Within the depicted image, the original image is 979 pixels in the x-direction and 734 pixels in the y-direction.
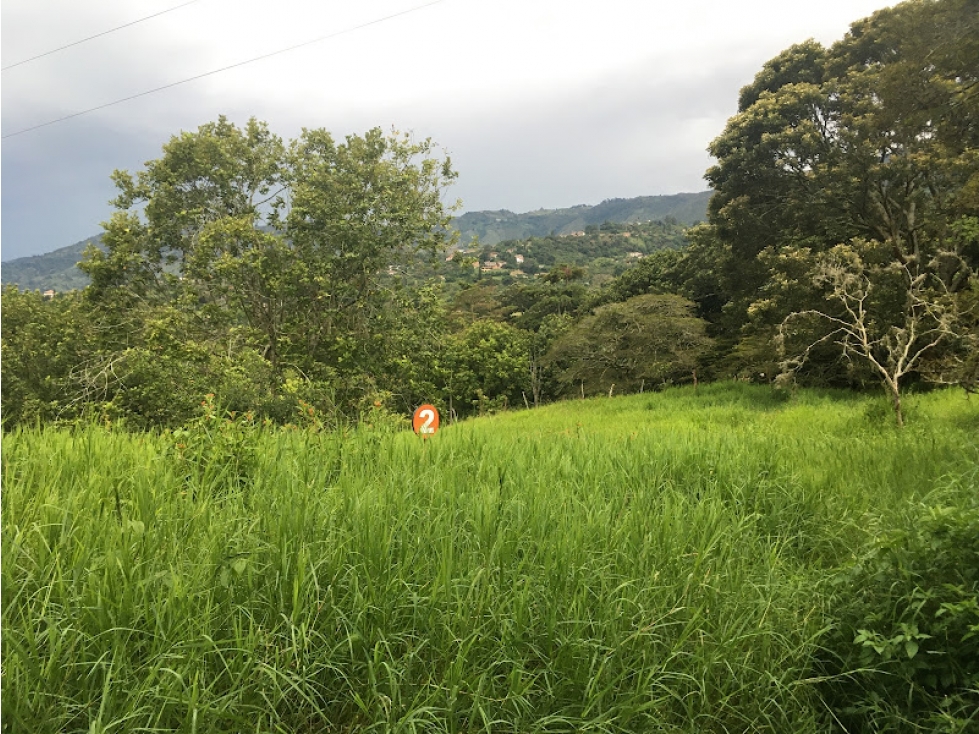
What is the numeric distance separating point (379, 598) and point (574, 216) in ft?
564

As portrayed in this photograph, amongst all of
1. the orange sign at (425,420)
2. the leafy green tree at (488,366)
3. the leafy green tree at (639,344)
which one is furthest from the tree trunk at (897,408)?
the leafy green tree at (488,366)

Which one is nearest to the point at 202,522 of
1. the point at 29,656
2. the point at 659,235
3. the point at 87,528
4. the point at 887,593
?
the point at 87,528

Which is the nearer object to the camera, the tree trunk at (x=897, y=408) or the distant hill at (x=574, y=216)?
the tree trunk at (x=897, y=408)

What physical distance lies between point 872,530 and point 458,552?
2.10 meters

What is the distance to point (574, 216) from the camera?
165m

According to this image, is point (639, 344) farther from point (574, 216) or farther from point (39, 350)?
point (574, 216)

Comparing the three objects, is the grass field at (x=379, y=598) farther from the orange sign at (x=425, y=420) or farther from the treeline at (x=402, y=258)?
the treeline at (x=402, y=258)

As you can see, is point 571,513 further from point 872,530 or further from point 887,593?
point 872,530

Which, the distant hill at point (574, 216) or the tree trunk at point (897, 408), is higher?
the distant hill at point (574, 216)

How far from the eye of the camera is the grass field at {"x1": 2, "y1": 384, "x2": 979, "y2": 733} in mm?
1456

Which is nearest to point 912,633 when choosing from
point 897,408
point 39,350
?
point 897,408

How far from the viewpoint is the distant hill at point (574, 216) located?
136m

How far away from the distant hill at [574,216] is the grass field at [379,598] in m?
131

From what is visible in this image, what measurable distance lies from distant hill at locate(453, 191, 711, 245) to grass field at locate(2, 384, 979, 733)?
131 meters
